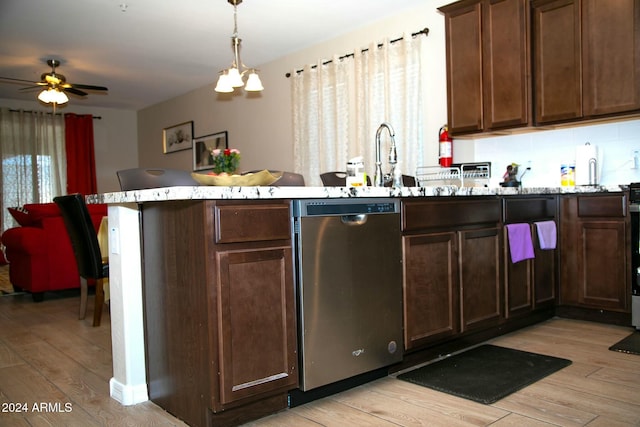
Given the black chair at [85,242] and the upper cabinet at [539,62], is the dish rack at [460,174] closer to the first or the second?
the upper cabinet at [539,62]

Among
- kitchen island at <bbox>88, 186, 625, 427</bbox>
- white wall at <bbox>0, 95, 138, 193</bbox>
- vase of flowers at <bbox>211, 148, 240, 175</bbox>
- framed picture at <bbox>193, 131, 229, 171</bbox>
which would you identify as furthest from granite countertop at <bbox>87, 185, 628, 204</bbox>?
white wall at <bbox>0, 95, 138, 193</bbox>

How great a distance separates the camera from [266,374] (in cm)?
196

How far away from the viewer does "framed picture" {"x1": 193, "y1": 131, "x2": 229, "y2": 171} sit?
7023 millimetres

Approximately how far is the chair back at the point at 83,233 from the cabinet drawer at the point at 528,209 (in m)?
2.75

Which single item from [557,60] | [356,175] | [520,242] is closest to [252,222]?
[356,175]

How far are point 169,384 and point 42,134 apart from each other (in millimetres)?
7250

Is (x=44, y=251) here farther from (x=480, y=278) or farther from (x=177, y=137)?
(x=480, y=278)

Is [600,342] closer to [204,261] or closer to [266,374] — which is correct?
[266,374]

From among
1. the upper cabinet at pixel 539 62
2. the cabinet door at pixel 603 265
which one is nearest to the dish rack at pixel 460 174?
→ the upper cabinet at pixel 539 62

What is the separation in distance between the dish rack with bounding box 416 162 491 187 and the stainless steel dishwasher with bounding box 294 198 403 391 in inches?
49.5

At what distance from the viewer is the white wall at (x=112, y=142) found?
877cm

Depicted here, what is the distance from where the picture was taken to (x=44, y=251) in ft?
15.5

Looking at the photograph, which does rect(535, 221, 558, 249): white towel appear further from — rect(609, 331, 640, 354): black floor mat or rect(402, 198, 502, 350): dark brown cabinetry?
rect(609, 331, 640, 354): black floor mat

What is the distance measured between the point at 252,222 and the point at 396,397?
0.97 meters
